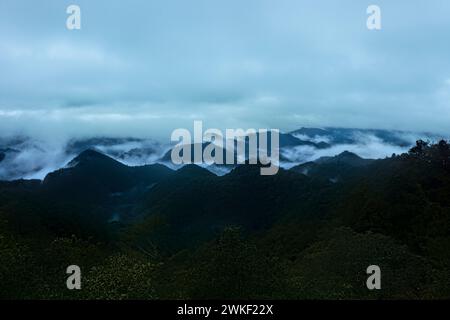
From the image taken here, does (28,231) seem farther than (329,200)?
No

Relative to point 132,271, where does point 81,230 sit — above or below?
below

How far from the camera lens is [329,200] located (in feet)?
535

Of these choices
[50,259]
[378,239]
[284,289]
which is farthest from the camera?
[378,239]

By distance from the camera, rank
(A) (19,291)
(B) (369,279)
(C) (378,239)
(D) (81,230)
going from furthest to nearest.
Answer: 1. (D) (81,230)
2. (C) (378,239)
3. (B) (369,279)
4. (A) (19,291)

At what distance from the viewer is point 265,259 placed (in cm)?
4334

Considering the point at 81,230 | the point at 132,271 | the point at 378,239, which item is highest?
the point at 132,271

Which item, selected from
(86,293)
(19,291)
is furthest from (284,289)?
(19,291)
